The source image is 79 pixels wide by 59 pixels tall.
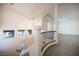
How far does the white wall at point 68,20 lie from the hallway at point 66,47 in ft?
0.19

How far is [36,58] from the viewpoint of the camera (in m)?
1.27

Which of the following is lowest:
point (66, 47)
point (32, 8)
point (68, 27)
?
point (66, 47)

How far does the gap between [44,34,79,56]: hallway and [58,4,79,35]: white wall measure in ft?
0.19

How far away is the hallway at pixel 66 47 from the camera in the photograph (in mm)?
1298

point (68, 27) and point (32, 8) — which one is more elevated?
point (32, 8)

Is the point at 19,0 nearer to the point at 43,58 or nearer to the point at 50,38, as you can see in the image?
the point at 50,38

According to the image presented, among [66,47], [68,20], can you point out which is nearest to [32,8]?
[68,20]

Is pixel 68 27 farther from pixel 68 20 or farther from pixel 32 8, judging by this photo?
pixel 32 8

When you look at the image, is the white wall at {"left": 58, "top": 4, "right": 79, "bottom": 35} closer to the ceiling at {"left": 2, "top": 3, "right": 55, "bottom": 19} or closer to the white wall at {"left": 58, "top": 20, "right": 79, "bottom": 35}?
the white wall at {"left": 58, "top": 20, "right": 79, "bottom": 35}

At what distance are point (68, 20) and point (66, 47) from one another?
0.32 meters

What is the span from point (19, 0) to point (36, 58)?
675 millimetres

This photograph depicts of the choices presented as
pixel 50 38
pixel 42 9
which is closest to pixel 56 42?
pixel 50 38

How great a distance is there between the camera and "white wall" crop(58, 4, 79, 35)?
4.28 feet

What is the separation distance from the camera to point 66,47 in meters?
1.33
